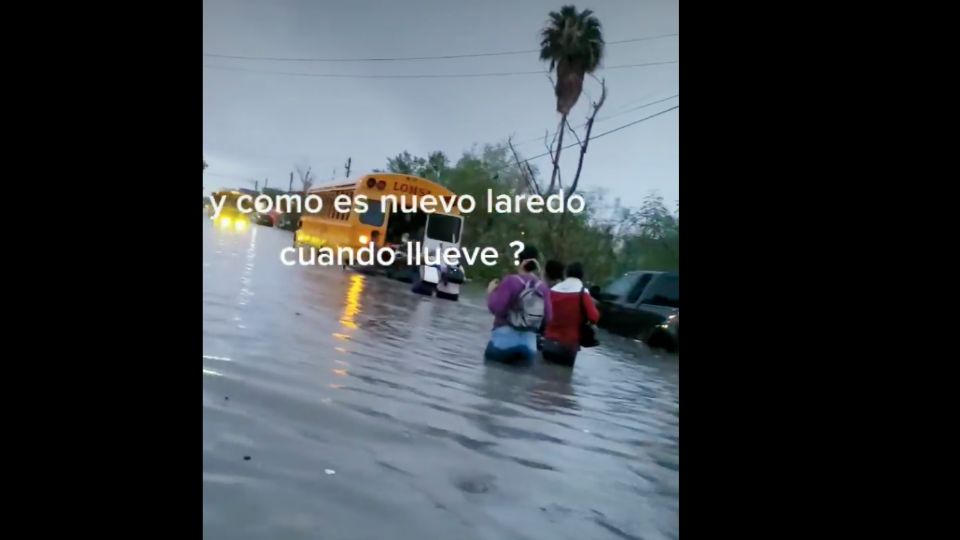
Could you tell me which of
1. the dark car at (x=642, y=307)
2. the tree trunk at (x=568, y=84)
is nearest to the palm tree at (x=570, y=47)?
the tree trunk at (x=568, y=84)

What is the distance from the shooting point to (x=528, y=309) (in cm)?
319

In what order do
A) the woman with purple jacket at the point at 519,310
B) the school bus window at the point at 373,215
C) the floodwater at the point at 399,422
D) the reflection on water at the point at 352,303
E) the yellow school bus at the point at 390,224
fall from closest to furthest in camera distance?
the floodwater at the point at 399,422, the yellow school bus at the point at 390,224, the woman with purple jacket at the point at 519,310, the reflection on water at the point at 352,303, the school bus window at the point at 373,215

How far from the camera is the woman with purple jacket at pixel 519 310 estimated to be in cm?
312

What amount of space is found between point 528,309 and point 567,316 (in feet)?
0.65

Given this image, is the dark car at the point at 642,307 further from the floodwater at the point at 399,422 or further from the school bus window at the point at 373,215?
the school bus window at the point at 373,215

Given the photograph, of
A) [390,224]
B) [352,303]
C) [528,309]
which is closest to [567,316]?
[528,309]

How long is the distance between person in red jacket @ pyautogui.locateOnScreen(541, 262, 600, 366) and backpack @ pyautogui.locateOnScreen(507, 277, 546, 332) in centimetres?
6

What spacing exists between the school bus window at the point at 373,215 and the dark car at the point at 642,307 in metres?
1.29

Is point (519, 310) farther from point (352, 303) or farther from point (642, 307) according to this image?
point (642, 307)
